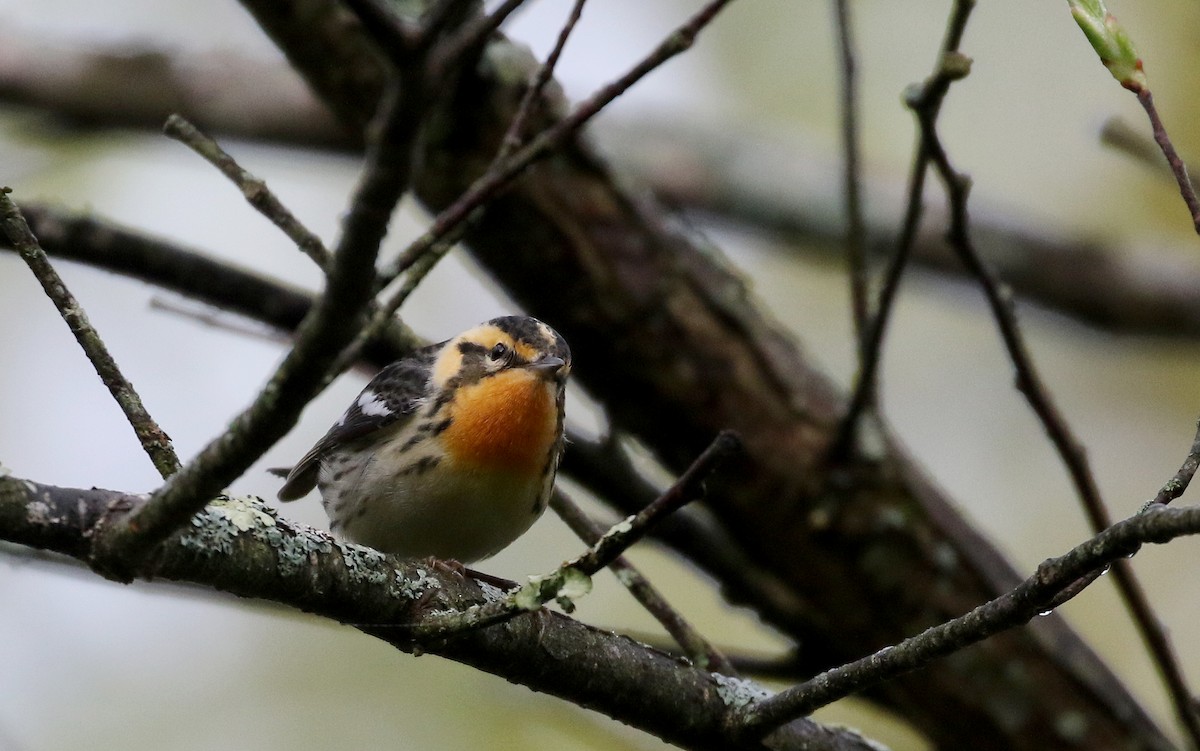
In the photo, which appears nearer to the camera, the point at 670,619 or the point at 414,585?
the point at 414,585

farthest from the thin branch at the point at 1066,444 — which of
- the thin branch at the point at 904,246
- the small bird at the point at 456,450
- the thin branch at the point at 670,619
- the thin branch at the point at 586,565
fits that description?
Answer: the thin branch at the point at 586,565

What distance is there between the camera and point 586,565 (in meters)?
2.21

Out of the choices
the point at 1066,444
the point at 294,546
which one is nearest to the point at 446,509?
the point at 294,546

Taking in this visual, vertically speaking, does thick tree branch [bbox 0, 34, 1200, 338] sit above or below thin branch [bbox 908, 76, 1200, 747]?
above

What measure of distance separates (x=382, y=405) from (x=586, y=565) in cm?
243

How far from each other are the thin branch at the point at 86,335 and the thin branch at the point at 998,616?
1.38 metres

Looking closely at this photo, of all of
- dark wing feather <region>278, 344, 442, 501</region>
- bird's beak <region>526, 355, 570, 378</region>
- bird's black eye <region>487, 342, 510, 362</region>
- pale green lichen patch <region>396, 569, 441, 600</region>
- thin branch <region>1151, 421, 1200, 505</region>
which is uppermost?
bird's black eye <region>487, 342, 510, 362</region>

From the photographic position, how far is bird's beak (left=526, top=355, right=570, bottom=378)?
4.19 meters

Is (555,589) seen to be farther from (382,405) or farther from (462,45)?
(382,405)

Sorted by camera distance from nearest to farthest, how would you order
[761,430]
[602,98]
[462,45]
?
[462,45]
[602,98]
[761,430]

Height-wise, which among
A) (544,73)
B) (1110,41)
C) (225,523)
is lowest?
(225,523)

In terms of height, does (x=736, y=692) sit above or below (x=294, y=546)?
above

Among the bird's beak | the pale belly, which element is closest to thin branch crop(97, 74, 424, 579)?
the pale belly

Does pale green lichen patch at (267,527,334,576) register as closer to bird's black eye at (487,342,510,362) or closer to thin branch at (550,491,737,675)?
thin branch at (550,491,737,675)
